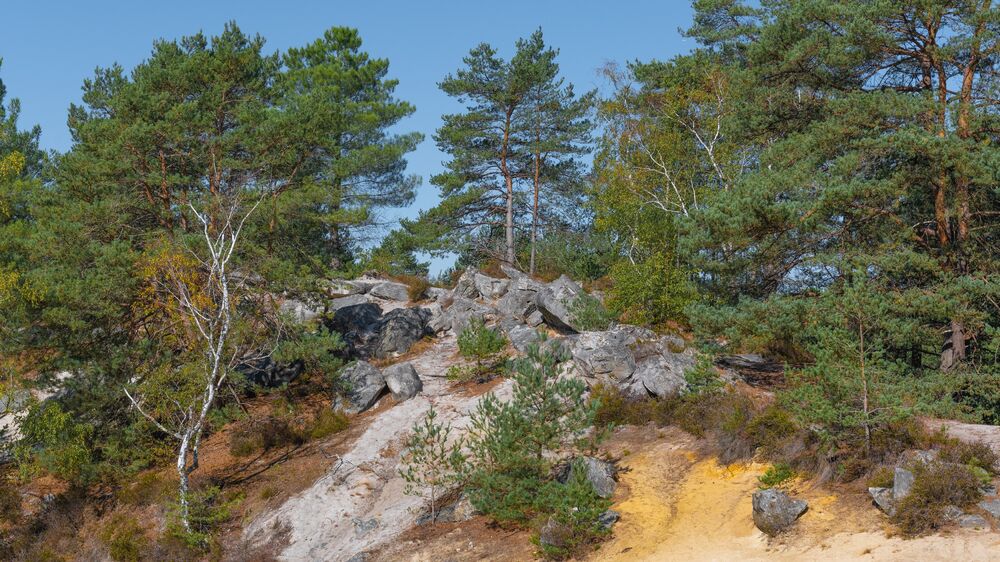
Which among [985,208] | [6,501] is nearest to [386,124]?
[6,501]

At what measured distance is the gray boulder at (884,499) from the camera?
12789 mm

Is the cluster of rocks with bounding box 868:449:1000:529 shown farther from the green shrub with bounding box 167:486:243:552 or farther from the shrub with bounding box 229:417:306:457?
the shrub with bounding box 229:417:306:457

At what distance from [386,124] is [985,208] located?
26.3 meters

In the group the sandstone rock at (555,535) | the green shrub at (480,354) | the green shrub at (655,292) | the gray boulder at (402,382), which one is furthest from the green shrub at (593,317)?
the sandstone rock at (555,535)

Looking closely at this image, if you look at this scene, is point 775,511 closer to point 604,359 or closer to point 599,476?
point 599,476

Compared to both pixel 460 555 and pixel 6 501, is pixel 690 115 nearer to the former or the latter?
pixel 460 555

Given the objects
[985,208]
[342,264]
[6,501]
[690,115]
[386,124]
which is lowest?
[6,501]

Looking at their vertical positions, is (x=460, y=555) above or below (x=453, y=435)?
below

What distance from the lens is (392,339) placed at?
28.0 meters

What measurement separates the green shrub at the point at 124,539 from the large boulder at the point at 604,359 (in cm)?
1142

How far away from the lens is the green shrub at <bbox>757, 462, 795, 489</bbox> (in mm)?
15062

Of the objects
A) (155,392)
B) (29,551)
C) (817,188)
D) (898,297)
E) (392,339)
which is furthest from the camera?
(392,339)

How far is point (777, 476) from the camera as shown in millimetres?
15094

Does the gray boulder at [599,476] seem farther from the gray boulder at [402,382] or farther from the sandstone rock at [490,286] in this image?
the sandstone rock at [490,286]
